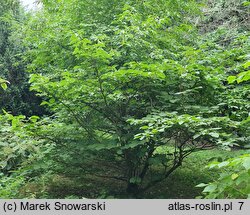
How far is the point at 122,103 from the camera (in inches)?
149

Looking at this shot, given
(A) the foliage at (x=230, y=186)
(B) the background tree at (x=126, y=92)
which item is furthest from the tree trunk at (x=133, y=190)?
(A) the foliage at (x=230, y=186)

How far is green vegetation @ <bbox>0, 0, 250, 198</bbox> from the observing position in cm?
326

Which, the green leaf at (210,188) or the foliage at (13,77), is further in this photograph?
the foliage at (13,77)

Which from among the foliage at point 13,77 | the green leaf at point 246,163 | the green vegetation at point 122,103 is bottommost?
the green leaf at point 246,163

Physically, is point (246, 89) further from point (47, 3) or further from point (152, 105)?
point (47, 3)

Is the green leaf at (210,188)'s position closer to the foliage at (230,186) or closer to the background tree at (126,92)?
the foliage at (230,186)

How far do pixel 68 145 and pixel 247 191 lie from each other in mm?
2648

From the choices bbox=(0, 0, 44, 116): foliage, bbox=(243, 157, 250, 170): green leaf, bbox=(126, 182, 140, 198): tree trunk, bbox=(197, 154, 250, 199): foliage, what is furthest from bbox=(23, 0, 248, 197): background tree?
bbox=(0, 0, 44, 116): foliage

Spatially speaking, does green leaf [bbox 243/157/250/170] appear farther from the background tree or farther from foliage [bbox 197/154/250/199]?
the background tree

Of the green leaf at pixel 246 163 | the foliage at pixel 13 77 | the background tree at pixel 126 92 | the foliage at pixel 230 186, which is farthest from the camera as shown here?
the foliage at pixel 13 77

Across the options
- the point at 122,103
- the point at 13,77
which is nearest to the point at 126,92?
the point at 122,103

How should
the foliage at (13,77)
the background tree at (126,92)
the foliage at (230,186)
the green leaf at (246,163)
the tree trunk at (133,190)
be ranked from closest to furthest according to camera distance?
1. the green leaf at (246,163)
2. the foliage at (230,186)
3. the background tree at (126,92)
4. the tree trunk at (133,190)
5. the foliage at (13,77)

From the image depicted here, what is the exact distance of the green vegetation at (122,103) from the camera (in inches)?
128

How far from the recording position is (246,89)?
3.51 meters
